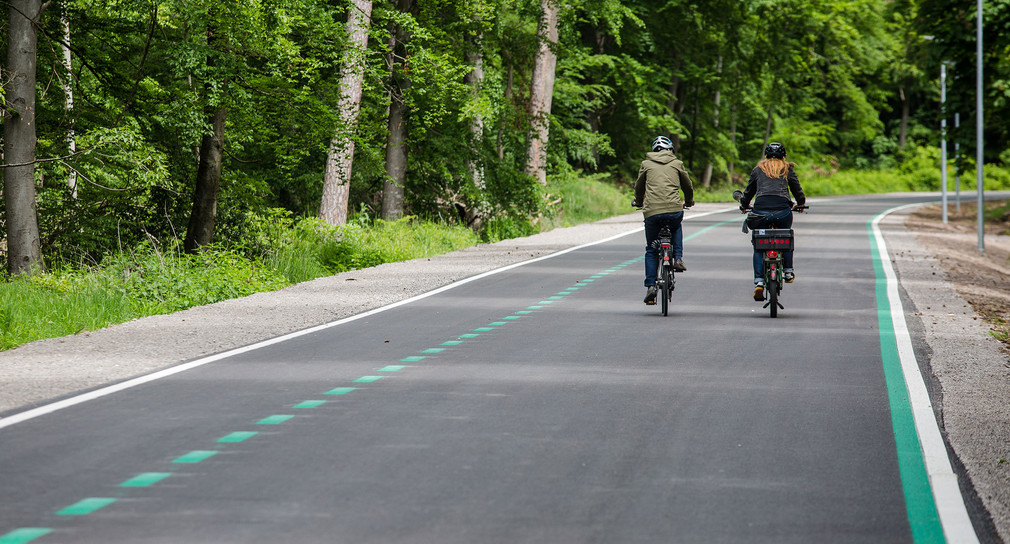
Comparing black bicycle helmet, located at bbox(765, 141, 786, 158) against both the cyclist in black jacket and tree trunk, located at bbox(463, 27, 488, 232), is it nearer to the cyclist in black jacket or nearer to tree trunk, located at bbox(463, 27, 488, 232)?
the cyclist in black jacket

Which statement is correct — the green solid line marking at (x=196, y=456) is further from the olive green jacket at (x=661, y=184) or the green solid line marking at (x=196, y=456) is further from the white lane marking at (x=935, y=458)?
the olive green jacket at (x=661, y=184)

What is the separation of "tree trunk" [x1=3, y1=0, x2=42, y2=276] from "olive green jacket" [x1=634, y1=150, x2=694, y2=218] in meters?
9.72

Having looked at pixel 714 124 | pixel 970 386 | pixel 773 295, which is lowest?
pixel 970 386

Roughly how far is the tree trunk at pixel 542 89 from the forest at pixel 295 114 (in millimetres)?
73

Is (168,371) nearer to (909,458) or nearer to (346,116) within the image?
(909,458)

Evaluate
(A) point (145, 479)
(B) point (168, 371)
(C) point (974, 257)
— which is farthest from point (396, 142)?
(A) point (145, 479)

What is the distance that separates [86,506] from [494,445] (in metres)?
2.39

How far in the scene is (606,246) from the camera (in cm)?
2677

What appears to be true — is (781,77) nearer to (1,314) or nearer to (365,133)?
(365,133)

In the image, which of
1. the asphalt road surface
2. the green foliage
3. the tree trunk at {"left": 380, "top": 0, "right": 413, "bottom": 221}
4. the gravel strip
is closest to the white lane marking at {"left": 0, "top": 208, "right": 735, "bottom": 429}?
the asphalt road surface

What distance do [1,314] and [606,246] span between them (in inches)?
603

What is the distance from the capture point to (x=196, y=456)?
6852 millimetres

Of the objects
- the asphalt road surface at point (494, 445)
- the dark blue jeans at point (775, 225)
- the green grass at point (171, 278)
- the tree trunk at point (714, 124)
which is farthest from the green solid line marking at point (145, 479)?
the tree trunk at point (714, 124)

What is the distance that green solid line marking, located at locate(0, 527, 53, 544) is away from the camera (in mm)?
5188
